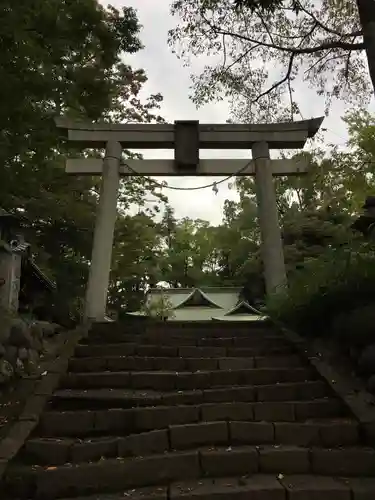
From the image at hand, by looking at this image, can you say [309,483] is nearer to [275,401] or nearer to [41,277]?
[275,401]

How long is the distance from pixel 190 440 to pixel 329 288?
2.66 metres

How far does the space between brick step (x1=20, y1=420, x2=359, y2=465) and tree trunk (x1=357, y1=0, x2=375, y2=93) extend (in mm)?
5396

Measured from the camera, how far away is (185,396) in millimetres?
4152

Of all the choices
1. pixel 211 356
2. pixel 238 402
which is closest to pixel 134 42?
pixel 211 356

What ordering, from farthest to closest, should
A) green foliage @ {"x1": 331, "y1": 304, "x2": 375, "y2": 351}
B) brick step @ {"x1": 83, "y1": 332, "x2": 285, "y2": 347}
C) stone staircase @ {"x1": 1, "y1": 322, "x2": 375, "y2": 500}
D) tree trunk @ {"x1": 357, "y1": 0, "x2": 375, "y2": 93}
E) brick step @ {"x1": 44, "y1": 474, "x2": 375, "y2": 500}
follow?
tree trunk @ {"x1": 357, "y1": 0, "x2": 375, "y2": 93} < brick step @ {"x1": 83, "y1": 332, "x2": 285, "y2": 347} < green foliage @ {"x1": 331, "y1": 304, "x2": 375, "y2": 351} < stone staircase @ {"x1": 1, "y1": 322, "x2": 375, "y2": 500} < brick step @ {"x1": 44, "y1": 474, "x2": 375, "y2": 500}

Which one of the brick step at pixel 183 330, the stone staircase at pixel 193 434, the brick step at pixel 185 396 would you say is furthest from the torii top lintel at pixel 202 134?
the brick step at pixel 185 396

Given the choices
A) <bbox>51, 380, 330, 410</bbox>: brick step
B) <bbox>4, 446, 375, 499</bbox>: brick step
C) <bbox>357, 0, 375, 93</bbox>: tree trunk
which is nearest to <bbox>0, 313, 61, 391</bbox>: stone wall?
<bbox>51, 380, 330, 410</bbox>: brick step

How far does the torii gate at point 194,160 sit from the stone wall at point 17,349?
3.00 m

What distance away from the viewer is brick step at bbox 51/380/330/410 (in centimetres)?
412

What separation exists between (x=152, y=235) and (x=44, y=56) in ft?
32.2

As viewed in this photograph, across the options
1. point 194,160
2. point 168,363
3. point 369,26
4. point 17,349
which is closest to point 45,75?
point 194,160

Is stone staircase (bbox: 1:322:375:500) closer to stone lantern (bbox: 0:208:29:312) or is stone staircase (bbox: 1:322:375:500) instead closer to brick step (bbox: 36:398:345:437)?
brick step (bbox: 36:398:345:437)

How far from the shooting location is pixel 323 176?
9.59 metres

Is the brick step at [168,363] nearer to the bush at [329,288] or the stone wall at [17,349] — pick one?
the stone wall at [17,349]
